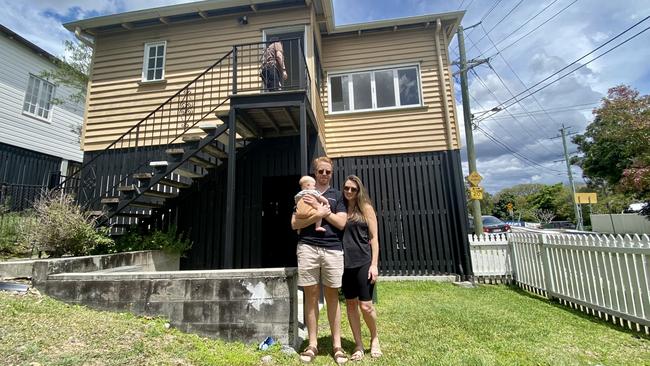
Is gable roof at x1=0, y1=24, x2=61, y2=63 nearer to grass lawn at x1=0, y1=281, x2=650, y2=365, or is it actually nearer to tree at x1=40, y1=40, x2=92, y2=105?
tree at x1=40, y1=40, x2=92, y2=105

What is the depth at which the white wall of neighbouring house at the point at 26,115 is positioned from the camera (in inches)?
388

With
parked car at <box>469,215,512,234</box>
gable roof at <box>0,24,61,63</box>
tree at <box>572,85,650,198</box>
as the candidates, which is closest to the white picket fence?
parked car at <box>469,215,512,234</box>

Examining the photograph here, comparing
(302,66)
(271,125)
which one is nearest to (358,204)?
(302,66)

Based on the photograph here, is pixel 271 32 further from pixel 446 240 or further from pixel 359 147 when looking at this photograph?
pixel 446 240

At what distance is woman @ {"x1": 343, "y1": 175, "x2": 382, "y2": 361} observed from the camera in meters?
2.76

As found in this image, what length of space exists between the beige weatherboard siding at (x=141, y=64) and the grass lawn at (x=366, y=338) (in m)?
5.30

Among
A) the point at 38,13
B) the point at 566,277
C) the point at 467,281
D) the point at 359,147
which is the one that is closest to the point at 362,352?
the point at 566,277

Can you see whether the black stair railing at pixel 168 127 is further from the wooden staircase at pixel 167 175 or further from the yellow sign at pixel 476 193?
the yellow sign at pixel 476 193

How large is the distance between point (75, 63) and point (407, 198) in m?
12.4

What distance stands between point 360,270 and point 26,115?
13.3 metres

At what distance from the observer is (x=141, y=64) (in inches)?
305

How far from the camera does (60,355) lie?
2307 millimetres

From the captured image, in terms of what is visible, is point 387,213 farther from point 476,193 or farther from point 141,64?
point 141,64

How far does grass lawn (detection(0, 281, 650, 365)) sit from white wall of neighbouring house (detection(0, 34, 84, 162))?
979 cm
